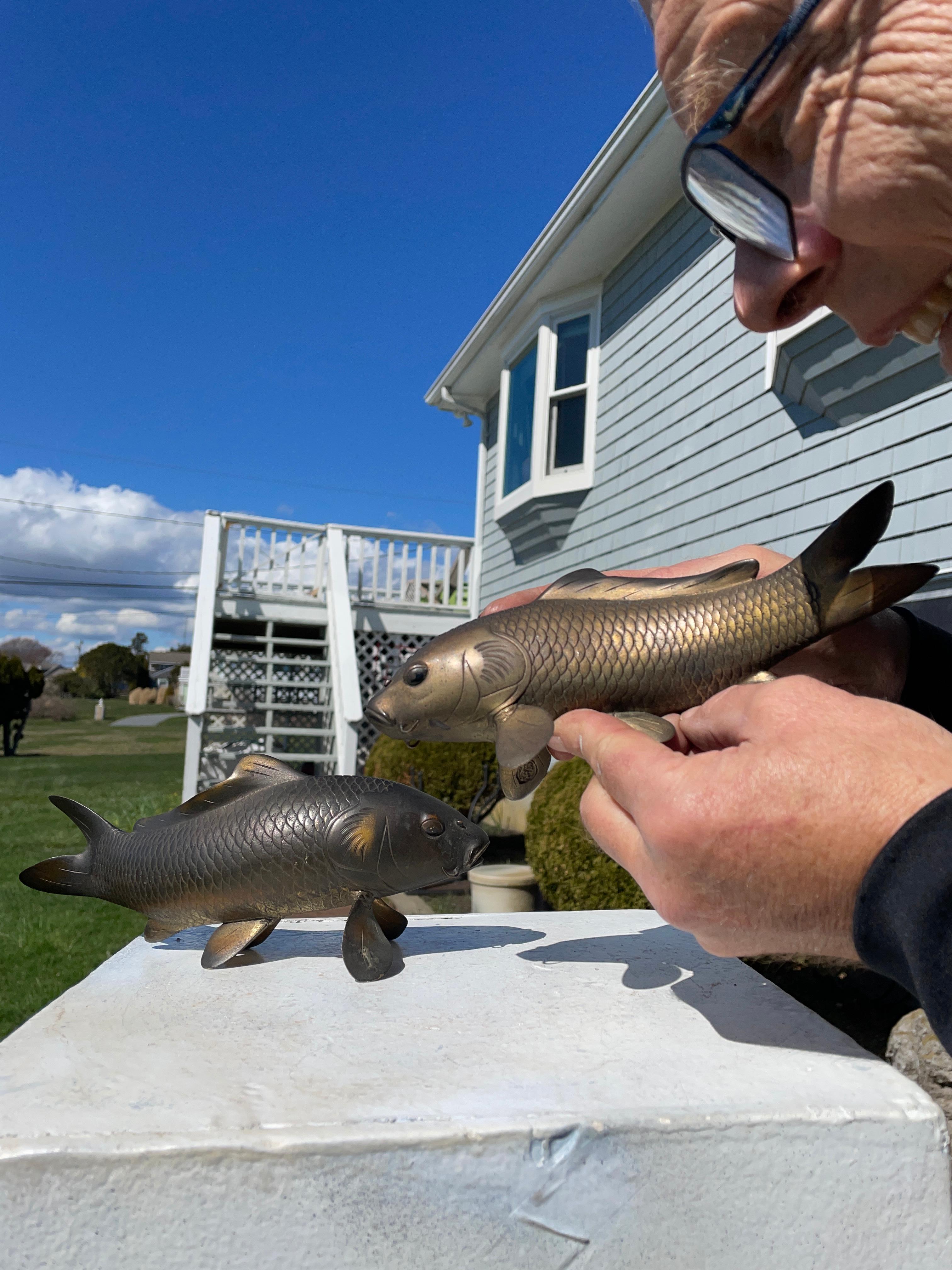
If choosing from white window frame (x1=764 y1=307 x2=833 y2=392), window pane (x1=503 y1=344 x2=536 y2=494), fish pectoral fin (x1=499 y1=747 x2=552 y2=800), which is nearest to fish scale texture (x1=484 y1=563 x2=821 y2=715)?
fish pectoral fin (x1=499 y1=747 x2=552 y2=800)

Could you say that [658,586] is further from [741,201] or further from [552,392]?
[552,392]

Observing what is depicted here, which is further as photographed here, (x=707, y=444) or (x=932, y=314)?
(x=707, y=444)

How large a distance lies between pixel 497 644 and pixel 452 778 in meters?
7.30

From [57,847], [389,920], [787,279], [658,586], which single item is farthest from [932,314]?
[57,847]

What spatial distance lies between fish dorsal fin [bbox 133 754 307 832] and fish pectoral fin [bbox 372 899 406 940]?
48cm

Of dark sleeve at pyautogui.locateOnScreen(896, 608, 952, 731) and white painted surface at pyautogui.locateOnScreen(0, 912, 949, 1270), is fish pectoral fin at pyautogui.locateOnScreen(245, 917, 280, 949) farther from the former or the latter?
dark sleeve at pyautogui.locateOnScreen(896, 608, 952, 731)

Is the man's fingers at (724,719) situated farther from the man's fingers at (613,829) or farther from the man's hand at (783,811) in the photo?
the man's fingers at (613,829)

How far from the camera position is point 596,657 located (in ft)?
5.68

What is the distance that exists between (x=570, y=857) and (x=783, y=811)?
4.46 meters

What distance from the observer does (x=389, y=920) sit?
100 inches

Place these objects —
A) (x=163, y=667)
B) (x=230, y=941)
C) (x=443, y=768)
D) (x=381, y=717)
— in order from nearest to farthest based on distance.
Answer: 1. (x=381, y=717)
2. (x=230, y=941)
3. (x=443, y=768)
4. (x=163, y=667)

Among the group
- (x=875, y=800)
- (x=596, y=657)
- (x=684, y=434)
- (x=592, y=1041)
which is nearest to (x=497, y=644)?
(x=596, y=657)

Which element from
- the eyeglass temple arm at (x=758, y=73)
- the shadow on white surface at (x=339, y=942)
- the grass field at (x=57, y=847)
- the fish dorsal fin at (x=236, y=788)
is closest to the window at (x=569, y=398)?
the grass field at (x=57, y=847)

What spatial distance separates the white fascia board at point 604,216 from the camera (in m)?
6.57
